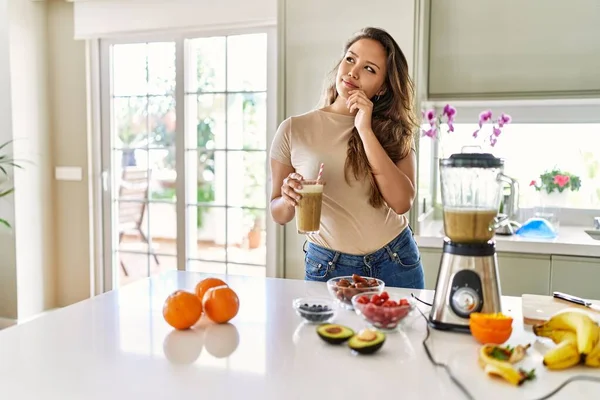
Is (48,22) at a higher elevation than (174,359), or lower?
higher

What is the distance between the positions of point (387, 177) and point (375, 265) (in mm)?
275

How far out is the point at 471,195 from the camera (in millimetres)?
1195

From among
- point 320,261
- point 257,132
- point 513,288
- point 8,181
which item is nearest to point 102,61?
point 8,181

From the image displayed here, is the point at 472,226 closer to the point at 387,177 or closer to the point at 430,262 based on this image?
the point at 387,177

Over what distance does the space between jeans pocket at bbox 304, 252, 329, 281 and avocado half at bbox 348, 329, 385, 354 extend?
2.00ft

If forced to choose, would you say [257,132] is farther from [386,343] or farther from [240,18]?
[386,343]

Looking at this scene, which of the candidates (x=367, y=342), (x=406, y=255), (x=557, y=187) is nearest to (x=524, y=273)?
(x=557, y=187)

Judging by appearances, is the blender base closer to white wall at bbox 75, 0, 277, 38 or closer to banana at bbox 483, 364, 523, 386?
banana at bbox 483, 364, 523, 386

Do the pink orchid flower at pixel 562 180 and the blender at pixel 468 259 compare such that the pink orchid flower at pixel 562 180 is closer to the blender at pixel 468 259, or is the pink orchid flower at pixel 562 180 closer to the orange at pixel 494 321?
the blender at pixel 468 259

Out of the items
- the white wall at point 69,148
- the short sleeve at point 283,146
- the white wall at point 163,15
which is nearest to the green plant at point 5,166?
the white wall at point 69,148

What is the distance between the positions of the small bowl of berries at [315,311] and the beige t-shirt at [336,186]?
0.44 meters

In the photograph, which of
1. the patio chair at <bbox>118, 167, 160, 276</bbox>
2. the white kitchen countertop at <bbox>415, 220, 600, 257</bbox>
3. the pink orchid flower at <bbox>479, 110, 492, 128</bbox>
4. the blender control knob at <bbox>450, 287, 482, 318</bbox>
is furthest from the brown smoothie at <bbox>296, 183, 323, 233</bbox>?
the patio chair at <bbox>118, 167, 160, 276</bbox>

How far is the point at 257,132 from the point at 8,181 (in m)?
1.66

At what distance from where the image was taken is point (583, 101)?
2686 mm
